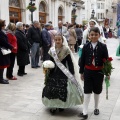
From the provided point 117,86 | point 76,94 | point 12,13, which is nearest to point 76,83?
point 76,94

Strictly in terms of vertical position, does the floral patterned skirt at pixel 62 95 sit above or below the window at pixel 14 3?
below

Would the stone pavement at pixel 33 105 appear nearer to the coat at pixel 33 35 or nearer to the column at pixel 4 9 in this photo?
the coat at pixel 33 35

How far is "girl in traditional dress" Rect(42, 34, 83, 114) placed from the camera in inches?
183

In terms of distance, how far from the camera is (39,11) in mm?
25219

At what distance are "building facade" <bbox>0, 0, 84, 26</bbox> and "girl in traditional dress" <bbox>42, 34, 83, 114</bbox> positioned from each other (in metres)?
14.5

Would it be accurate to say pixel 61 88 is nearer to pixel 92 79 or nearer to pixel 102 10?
pixel 92 79

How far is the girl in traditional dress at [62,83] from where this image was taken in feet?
15.2

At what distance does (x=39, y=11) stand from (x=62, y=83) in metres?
21.2

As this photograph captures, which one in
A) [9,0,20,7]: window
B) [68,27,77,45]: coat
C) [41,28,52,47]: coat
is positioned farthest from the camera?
[9,0,20,7]: window

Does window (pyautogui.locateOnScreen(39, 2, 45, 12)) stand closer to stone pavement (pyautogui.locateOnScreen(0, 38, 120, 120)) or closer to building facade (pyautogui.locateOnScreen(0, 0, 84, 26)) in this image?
building facade (pyautogui.locateOnScreen(0, 0, 84, 26))

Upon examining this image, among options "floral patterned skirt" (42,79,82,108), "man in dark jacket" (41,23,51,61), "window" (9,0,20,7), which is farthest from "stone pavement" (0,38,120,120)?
"window" (9,0,20,7)

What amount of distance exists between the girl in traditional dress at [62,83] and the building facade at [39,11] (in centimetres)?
1455

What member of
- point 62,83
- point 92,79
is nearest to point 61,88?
point 62,83

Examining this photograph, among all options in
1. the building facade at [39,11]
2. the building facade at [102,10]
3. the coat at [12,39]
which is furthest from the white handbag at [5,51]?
the building facade at [102,10]
